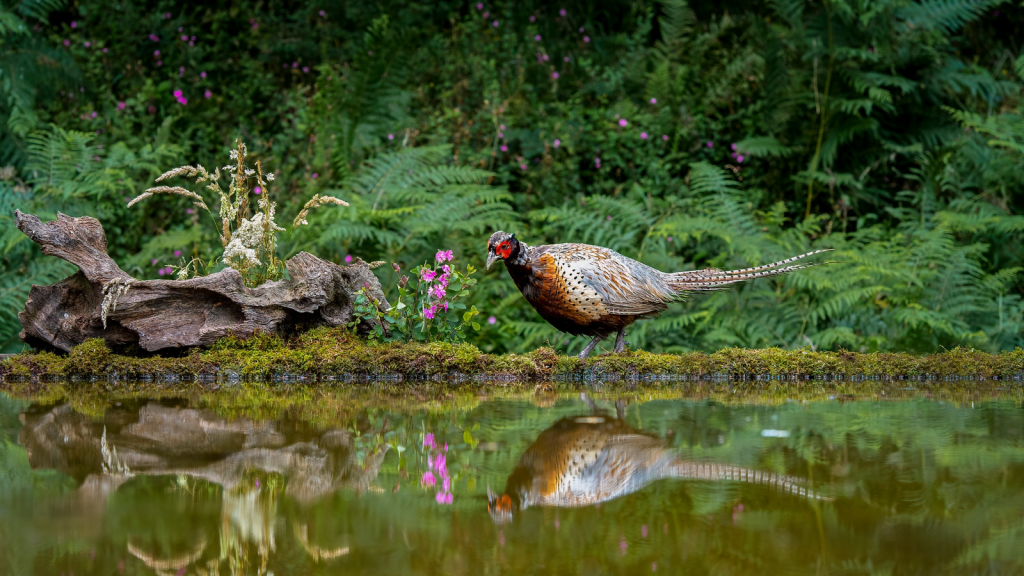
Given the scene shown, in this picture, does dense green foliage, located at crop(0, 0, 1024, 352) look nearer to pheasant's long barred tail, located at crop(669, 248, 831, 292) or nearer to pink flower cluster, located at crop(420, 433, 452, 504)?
pheasant's long barred tail, located at crop(669, 248, 831, 292)

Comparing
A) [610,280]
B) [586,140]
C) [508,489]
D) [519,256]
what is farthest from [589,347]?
[586,140]

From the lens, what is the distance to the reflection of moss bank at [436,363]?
14.8ft

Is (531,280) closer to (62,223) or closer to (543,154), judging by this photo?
(62,223)

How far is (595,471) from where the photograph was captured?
8.33ft

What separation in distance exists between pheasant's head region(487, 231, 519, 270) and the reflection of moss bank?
601 millimetres

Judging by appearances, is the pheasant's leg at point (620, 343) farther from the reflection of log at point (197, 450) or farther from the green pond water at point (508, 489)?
the reflection of log at point (197, 450)

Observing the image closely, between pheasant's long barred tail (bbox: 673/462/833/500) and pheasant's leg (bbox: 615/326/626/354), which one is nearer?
pheasant's long barred tail (bbox: 673/462/833/500)

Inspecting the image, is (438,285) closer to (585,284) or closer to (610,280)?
(585,284)

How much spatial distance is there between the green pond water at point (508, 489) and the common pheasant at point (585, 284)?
35.3 inches

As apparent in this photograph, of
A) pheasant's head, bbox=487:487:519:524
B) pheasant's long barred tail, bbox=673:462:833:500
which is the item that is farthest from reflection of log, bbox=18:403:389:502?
pheasant's long barred tail, bbox=673:462:833:500

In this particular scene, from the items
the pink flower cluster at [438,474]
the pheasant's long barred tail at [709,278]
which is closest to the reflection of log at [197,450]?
the pink flower cluster at [438,474]

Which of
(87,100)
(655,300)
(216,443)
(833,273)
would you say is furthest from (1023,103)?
(87,100)

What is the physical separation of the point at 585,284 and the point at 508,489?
7.29ft

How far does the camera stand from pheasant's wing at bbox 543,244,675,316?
4496mm
